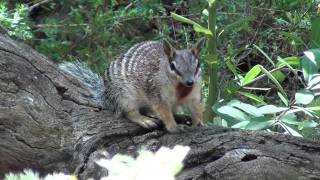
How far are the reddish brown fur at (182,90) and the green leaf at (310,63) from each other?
709 mm

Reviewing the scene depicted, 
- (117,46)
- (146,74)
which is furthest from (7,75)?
(117,46)

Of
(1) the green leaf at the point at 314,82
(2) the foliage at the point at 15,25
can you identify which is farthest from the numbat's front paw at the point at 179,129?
(2) the foliage at the point at 15,25

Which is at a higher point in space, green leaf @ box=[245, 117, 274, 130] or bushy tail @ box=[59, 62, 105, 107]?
bushy tail @ box=[59, 62, 105, 107]

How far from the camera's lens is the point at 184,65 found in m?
3.59

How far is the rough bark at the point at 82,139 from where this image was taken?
9.09 ft

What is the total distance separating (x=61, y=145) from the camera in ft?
10.7

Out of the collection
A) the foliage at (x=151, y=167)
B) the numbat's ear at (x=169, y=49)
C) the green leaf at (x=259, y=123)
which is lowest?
the green leaf at (x=259, y=123)

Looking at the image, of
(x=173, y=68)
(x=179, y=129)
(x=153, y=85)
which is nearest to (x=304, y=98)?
(x=179, y=129)

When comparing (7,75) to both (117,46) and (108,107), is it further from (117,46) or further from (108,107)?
(117,46)

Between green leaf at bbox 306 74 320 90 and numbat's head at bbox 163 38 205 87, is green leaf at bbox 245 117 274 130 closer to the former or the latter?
green leaf at bbox 306 74 320 90

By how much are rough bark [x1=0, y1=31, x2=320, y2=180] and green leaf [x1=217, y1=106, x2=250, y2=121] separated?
0.39 m

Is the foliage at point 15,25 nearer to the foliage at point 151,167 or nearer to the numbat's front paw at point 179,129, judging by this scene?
the numbat's front paw at point 179,129

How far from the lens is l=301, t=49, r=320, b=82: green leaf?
3381mm

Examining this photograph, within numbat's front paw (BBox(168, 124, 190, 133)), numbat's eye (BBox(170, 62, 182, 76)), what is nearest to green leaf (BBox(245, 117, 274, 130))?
numbat's front paw (BBox(168, 124, 190, 133))
